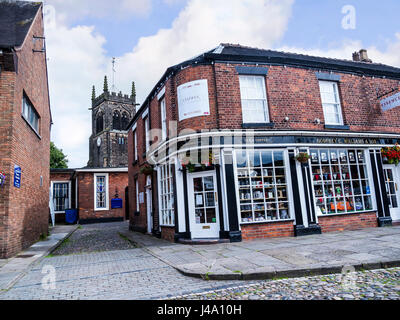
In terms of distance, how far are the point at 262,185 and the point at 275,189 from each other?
49 cm

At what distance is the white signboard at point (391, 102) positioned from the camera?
425 inches

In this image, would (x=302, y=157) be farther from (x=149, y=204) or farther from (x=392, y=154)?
(x=149, y=204)

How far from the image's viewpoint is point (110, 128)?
47.1 meters

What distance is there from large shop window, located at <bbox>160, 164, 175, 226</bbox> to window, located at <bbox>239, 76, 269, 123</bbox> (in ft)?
11.6

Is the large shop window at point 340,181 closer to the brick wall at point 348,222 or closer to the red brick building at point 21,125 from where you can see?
the brick wall at point 348,222

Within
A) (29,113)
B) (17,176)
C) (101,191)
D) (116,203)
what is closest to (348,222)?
(17,176)

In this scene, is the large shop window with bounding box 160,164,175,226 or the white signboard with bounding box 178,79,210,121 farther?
the large shop window with bounding box 160,164,175,226

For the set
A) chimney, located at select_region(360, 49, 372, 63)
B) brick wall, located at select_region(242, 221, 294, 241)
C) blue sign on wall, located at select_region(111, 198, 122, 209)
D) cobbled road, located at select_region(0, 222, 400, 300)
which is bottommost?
cobbled road, located at select_region(0, 222, 400, 300)

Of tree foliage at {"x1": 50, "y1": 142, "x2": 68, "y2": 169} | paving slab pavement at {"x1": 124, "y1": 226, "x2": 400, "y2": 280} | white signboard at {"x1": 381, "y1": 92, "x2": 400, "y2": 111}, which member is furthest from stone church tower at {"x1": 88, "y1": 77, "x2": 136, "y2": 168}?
white signboard at {"x1": 381, "y1": 92, "x2": 400, "y2": 111}

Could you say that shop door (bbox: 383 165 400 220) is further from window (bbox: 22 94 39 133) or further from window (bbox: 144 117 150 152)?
window (bbox: 22 94 39 133)

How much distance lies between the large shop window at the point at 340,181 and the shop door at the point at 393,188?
4.03 ft

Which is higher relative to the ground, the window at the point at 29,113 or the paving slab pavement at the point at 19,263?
the window at the point at 29,113

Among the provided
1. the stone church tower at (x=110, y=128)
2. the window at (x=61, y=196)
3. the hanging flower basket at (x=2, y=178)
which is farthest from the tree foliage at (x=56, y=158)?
the hanging flower basket at (x=2, y=178)

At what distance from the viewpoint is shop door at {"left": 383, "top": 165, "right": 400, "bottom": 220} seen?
1132cm
